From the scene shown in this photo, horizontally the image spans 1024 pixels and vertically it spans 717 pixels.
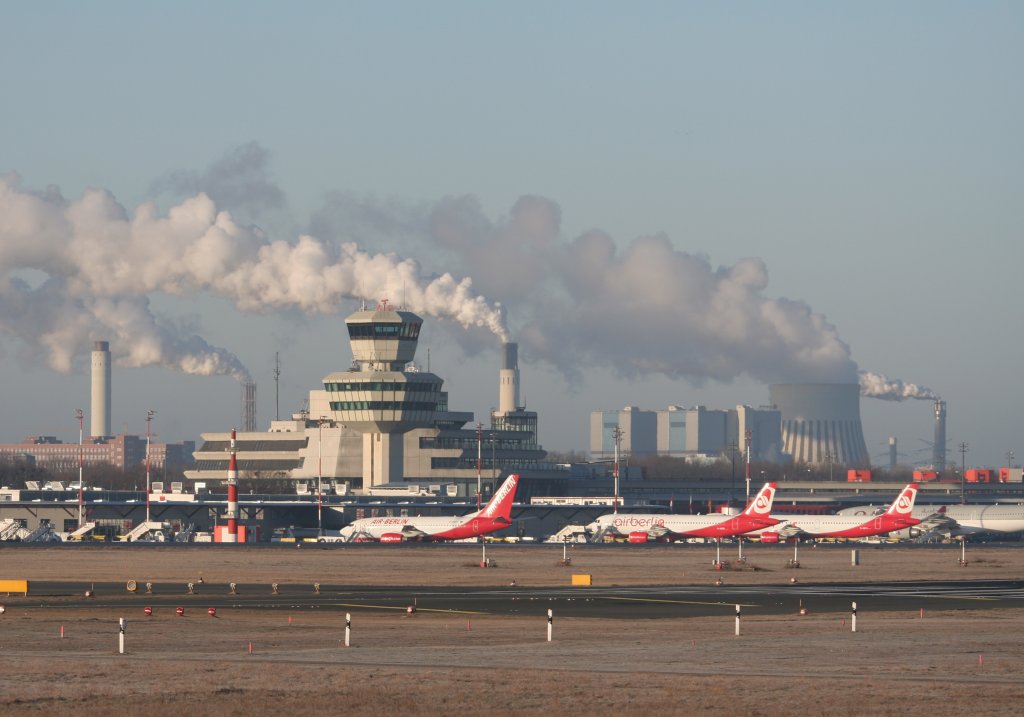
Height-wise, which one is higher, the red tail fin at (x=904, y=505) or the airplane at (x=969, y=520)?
the red tail fin at (x=904, y=505)

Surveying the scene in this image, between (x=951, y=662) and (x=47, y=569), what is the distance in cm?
7357

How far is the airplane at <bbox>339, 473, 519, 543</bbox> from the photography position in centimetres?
14088

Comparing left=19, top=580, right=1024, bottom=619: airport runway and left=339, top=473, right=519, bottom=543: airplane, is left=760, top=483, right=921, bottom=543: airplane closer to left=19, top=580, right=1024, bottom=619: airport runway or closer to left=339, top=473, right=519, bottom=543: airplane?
left=339, top=473, right=519, bottom=543: airplane

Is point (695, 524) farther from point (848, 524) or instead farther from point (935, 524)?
point (935, 524)

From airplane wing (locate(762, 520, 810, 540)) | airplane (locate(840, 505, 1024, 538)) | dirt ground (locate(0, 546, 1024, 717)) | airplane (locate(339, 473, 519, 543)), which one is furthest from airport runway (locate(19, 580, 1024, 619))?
airplane (locate(840, 505, 1024, 538))

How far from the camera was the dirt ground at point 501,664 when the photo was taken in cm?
3666

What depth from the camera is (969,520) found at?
570 feet

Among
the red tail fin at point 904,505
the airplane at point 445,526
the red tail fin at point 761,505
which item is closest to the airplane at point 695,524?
the red tail fin at point 761,505

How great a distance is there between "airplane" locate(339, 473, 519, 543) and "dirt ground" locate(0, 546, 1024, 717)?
7300 cm

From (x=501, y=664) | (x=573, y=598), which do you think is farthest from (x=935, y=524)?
(x=501, y=664)

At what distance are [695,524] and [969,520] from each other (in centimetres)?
4097

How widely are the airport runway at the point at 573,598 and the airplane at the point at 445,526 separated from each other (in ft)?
183

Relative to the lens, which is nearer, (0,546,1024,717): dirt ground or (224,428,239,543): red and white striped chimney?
(0,546,1024,717): dirt ground

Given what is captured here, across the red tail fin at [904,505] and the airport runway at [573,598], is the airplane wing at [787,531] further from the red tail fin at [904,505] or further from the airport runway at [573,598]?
the airport runway at [573,598]
